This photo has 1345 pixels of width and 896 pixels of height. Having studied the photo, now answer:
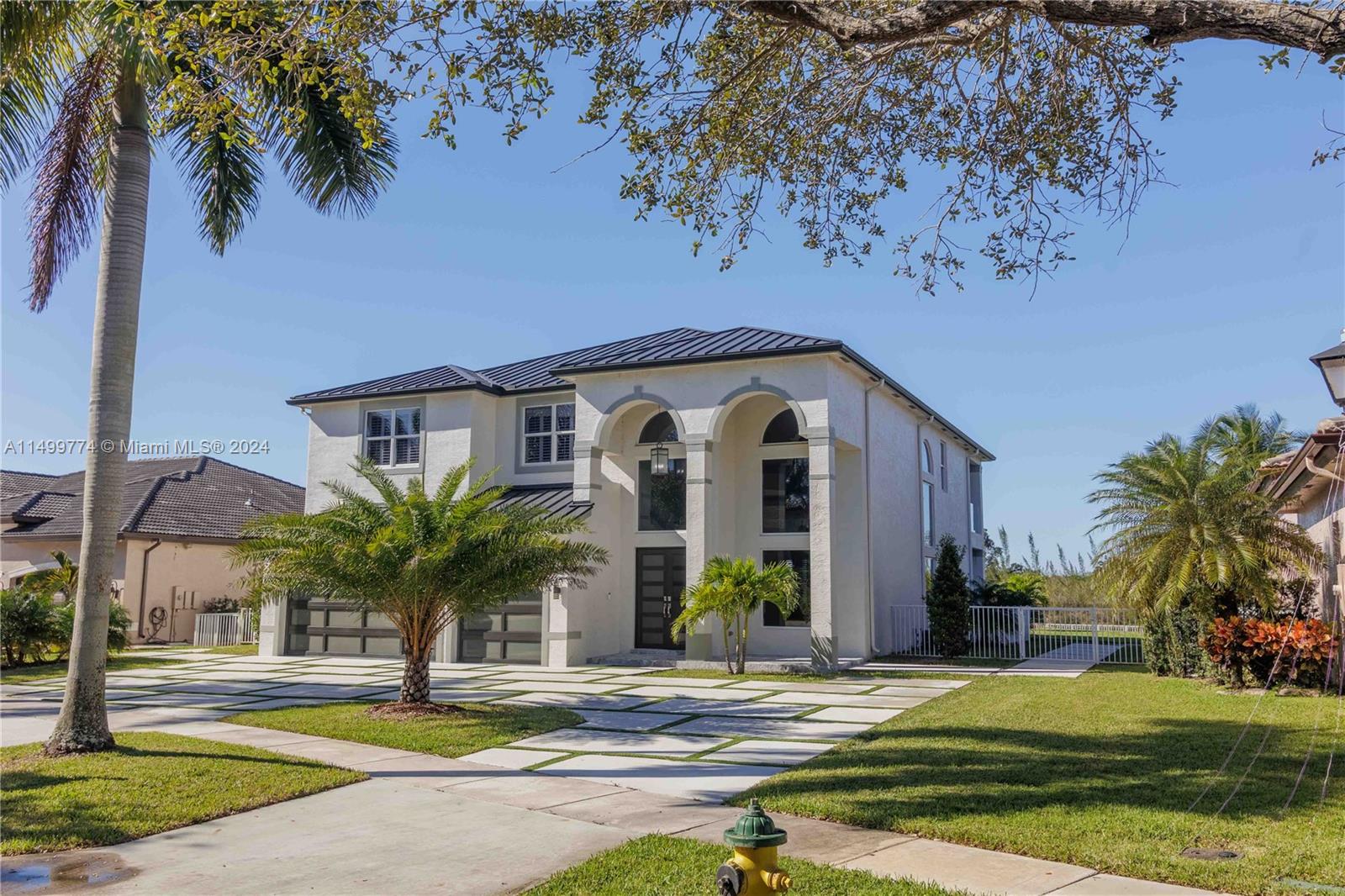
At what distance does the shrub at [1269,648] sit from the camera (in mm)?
14078

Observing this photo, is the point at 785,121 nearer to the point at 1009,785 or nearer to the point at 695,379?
the point at 1009,785

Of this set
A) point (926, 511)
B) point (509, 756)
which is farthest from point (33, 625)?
point (926, 511)

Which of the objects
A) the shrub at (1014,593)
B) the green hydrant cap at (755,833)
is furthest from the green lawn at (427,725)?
the shrub at (1014,593)

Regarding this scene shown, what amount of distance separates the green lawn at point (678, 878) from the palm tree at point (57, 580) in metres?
23.8

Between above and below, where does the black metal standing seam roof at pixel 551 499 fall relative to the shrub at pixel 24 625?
above

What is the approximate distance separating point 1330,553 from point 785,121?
11.1m

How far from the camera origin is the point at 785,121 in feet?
33.0

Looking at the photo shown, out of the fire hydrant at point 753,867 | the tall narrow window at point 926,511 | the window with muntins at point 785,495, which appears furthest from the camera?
the tall narrow window at point 926,511

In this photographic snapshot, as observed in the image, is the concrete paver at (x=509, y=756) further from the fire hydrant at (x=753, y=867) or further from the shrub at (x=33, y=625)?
the shrub at (x=33, y=625)

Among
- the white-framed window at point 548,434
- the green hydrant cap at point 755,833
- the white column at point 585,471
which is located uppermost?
the white-framed window at point 548,434

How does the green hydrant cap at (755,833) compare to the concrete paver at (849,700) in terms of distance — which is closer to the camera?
the green hydrant cap at (755,833)

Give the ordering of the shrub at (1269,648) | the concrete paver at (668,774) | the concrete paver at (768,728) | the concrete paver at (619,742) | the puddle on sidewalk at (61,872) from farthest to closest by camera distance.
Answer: the shrub at (1269,648), the concrete paver at (768,728), the concrete paver at (619,742), the concrete paver at (668,774), the puddle on sidewalk at (61,872)

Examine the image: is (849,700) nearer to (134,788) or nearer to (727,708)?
(727,708)

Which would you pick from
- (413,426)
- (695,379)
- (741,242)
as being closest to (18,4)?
(741,242)
